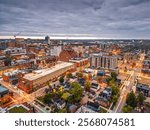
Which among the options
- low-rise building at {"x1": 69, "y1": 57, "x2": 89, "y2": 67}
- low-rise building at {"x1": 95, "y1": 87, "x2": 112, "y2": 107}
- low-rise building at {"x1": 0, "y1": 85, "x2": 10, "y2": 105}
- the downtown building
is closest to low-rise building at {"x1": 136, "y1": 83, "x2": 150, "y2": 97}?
low-rise building at {"x1": 95, "y1": 87, "x2": 112, "y2": 107}

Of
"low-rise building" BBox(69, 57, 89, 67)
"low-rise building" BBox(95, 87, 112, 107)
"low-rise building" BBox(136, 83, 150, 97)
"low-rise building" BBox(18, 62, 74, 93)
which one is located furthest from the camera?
"low-rise building" BBox(69, 57, 89, 67)

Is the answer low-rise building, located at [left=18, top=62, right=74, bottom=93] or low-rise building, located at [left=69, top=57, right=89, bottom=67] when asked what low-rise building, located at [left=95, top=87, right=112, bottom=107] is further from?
low-rise building, located at [left=69, top=57, right=89, bottom=67]

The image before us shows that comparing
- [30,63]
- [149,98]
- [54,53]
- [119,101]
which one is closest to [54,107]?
[119,101]

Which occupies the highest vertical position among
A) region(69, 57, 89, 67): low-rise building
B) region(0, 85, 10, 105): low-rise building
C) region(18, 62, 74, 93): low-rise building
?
region(69, 57, 89, 67): low-rise building

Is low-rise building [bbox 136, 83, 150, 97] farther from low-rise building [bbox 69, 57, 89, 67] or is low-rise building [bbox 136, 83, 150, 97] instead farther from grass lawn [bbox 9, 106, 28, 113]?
low-rise building [bbox 69, 57, 89, 67]

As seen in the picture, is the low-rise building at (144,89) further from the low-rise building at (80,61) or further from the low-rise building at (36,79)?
the low-rise building at (80,61)

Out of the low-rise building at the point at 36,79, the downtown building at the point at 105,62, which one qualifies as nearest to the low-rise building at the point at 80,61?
the downtown building at the point at 105,62

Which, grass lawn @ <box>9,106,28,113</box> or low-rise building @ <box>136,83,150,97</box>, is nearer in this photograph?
grass lawn @ <box>9,106,28,113</box>

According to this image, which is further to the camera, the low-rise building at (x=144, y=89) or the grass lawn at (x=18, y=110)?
the low-rise building at (x=144, y=89)

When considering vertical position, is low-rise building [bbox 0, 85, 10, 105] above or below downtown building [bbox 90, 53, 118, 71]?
below

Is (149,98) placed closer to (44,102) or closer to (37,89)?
(44,102)

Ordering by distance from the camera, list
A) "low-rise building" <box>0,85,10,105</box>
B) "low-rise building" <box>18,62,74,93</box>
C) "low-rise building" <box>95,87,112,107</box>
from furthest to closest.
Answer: "low-rise building" <box>18,62,74,93</box> → "low-rise building" <box>0,85,10,105</box> → "low-rise building" <box>95,87,112,107</box>
